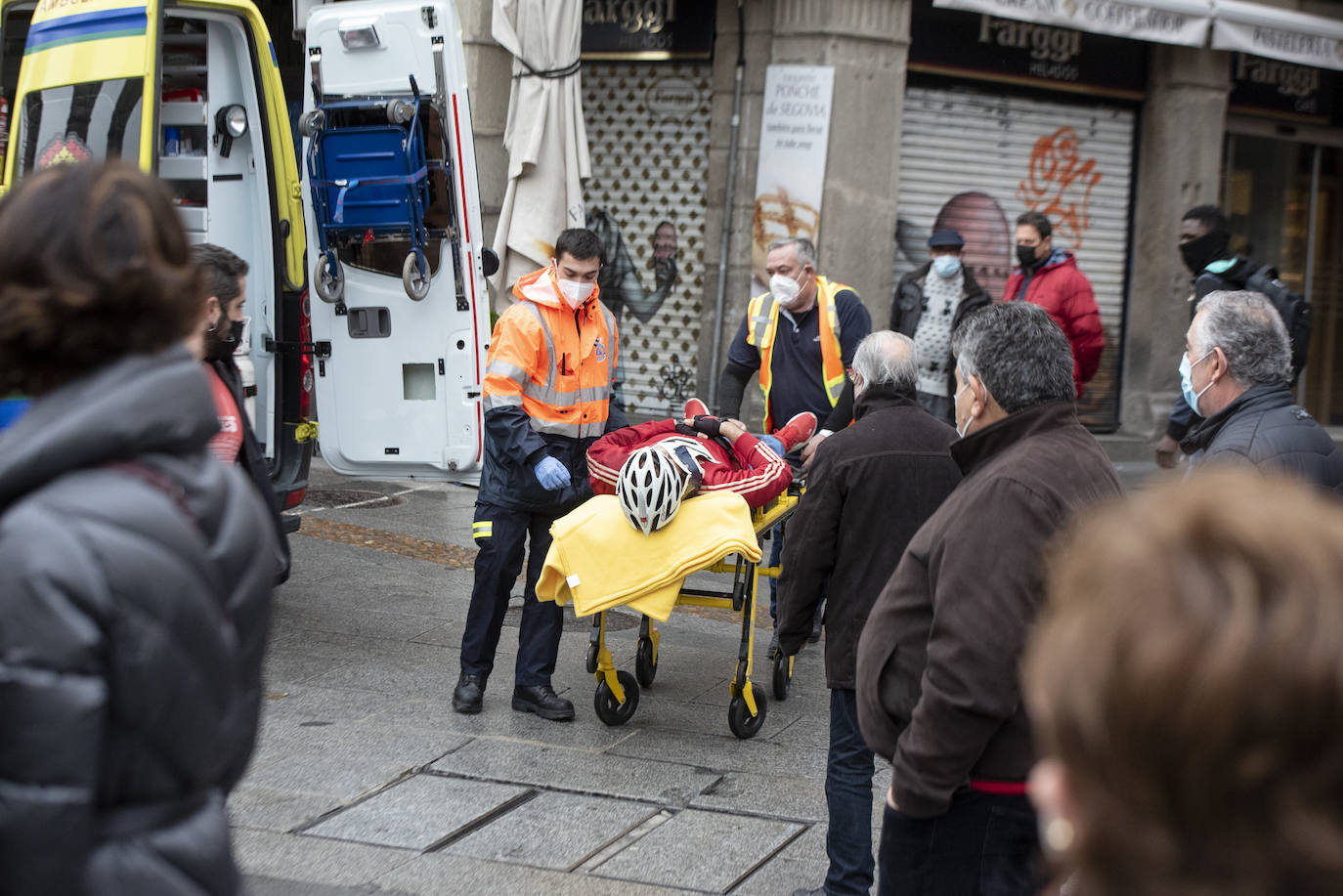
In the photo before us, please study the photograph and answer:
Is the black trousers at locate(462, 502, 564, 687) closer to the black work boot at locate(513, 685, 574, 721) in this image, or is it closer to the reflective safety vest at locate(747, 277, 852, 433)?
the black work boot at locate(513, 685, 574, 721)

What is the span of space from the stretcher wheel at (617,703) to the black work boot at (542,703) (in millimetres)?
122

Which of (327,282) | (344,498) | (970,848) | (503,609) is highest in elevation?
(327,282)

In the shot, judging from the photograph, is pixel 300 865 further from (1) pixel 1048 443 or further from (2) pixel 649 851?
(1) pixel 1048 443

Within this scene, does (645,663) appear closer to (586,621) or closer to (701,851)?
(586,621)

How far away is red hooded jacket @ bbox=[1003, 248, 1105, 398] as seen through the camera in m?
7.88

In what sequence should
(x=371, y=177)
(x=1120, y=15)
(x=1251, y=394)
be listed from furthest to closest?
(x=1120, y=15) → (x=371, y=177) → (x=1251, y=394)

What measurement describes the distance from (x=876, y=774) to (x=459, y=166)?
133 inches

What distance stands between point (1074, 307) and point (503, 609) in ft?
12.9

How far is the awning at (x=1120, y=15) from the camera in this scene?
10.3 m

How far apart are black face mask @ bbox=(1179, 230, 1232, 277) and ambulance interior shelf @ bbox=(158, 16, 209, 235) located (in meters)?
4.74

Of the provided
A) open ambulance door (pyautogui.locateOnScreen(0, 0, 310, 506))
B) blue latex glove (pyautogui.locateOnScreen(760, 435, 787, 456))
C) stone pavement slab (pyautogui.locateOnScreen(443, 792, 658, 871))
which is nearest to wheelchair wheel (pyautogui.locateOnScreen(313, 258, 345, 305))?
open ambulance door (pyautogui.locateOnScreen(0, 0, 310, 506))

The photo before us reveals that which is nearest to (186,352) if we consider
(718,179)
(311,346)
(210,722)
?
(210,722)

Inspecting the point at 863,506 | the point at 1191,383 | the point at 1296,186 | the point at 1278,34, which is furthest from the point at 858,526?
the point at 1296,186

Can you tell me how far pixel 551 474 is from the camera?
5.34 meters
